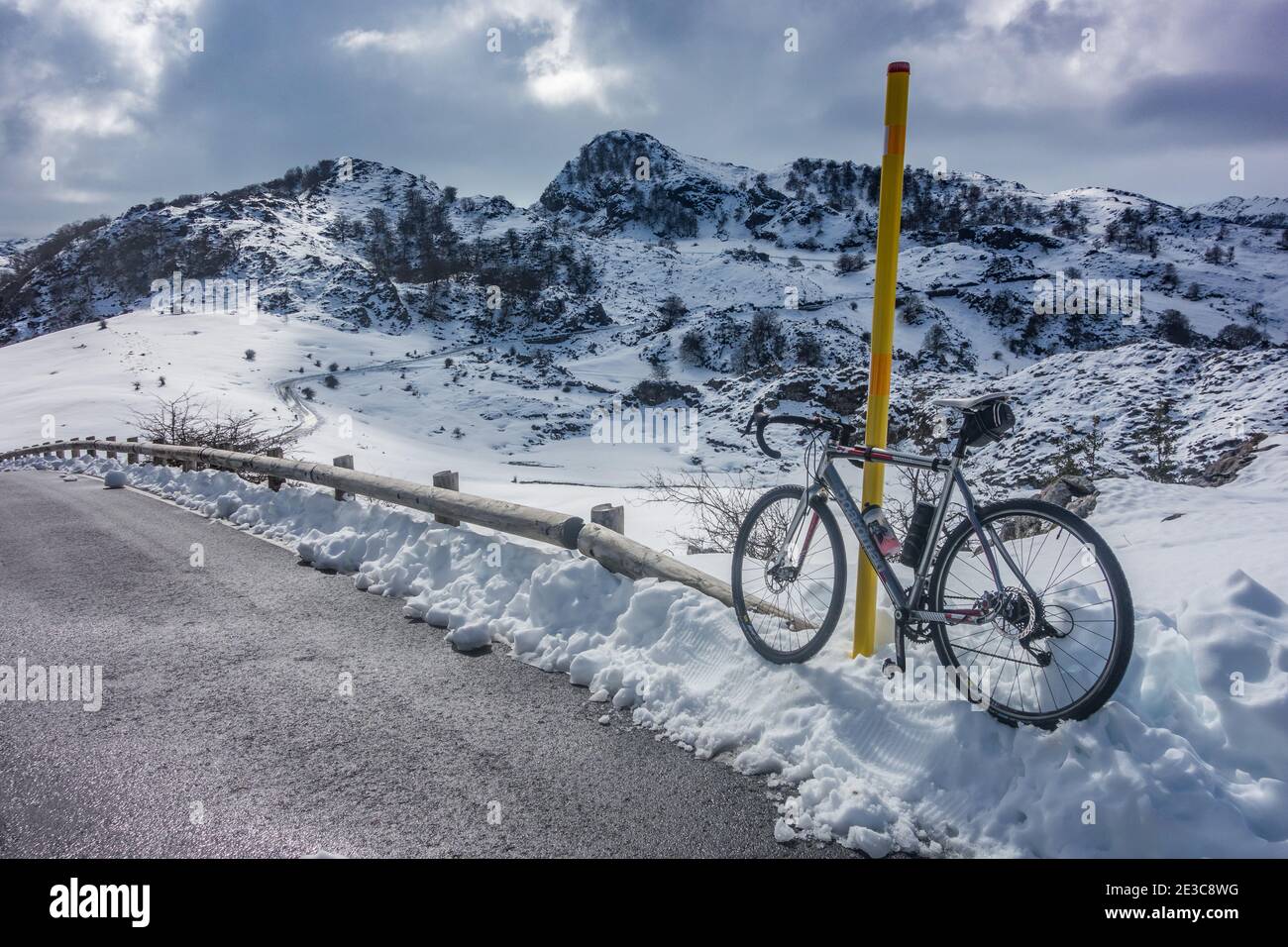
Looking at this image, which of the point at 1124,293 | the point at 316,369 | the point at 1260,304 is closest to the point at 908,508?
the point at 316,369

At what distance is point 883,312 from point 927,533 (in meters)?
1.04

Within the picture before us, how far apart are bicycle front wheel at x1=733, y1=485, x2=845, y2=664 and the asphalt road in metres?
0.79

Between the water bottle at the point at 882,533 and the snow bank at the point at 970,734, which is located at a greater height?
the water bottle at the point at 882,533

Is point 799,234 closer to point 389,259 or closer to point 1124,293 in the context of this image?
point 1124,293

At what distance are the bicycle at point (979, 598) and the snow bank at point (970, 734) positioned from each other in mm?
137

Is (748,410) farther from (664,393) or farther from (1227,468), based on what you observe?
(1227,468)

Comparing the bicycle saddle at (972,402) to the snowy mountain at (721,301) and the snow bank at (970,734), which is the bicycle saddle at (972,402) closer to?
the snow bank at (970,734)

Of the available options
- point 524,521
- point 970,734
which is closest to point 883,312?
point 970,734

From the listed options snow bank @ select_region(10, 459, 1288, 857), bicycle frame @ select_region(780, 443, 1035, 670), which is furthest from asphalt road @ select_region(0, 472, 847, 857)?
bicycle frame @ select_region(780, 443, 1035, 670)

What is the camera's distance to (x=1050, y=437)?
731 inches

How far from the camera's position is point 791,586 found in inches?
154

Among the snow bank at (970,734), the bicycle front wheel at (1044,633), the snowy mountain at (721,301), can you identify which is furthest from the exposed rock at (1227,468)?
the bicycle front wheel at (1044,633)

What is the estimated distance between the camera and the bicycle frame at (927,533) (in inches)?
109
